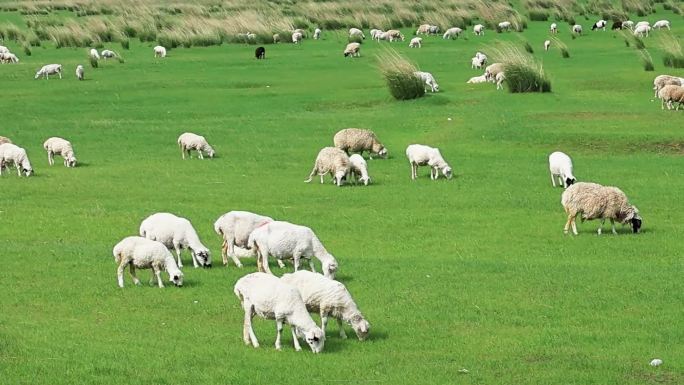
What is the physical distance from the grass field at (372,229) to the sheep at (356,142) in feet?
3.16

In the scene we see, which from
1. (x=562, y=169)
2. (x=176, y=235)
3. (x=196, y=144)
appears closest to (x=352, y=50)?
(x=196, y=144)

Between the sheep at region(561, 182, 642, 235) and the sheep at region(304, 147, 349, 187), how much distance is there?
7101mm

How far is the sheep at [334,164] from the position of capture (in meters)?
28.0

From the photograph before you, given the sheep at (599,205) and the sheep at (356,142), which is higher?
the sheep at (356,142)

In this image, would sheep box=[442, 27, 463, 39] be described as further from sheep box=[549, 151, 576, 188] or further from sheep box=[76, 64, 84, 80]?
sheep box=[549, 151, 576, 188]

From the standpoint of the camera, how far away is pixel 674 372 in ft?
42.8

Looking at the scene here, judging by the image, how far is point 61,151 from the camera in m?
31.6

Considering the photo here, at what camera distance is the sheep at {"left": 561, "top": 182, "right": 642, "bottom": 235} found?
71.9 ft

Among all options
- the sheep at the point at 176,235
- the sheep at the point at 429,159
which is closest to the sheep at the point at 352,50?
the sheep at the point at 429,159

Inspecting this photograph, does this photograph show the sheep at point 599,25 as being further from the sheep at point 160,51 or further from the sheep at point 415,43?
the sheep at point 160,51

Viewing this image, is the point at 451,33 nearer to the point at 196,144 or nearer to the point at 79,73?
the point at 79,73

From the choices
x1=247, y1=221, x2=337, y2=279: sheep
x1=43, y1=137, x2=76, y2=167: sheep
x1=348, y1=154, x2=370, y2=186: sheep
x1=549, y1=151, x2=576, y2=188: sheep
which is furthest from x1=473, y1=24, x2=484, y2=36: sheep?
x1=247, y1=221, x2=337, y2=279: sheep

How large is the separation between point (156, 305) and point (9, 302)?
2089 mm

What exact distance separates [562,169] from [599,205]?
5.09 meters
